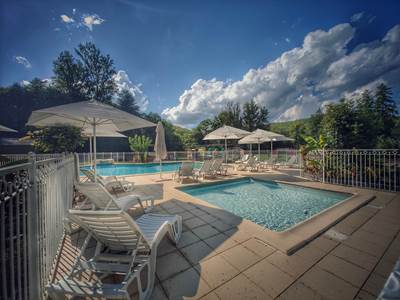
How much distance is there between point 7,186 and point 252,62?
21754 mm

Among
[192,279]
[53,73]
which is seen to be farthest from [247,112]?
[53,73]

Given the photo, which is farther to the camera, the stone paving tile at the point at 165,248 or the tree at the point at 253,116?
the tree at the point at 253,116

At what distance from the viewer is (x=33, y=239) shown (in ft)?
4.51

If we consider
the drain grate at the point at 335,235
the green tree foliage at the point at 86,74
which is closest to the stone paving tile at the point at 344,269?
the drain grate at the point at 335,235

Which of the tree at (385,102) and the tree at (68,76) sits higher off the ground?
the tree at (68,76)

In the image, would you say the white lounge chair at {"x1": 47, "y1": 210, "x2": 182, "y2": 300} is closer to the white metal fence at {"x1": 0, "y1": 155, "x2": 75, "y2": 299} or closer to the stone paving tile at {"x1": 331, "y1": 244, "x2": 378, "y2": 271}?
the white metal fence at {"x1": 0, "y1": 155, "x2": 75, "y2": 299}

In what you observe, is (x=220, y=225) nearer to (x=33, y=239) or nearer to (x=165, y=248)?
(x=165, y=248)

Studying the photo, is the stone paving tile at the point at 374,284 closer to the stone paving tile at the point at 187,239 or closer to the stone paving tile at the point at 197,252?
the stone paving tile at the point at 197,252

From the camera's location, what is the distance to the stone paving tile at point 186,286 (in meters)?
1.65

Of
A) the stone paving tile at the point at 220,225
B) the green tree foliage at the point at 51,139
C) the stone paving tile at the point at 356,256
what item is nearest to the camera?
the stone paving tile at the point at 356,256

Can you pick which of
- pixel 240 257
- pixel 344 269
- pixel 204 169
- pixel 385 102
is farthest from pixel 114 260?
pixel 385 102

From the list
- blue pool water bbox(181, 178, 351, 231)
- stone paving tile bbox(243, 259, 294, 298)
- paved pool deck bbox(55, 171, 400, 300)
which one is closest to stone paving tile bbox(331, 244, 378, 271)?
paved pool deck bbox(55, 171, 400, 300)

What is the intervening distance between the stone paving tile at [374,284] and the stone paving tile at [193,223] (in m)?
2.31

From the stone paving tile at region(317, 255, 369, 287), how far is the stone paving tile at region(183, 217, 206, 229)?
76.3 inches
